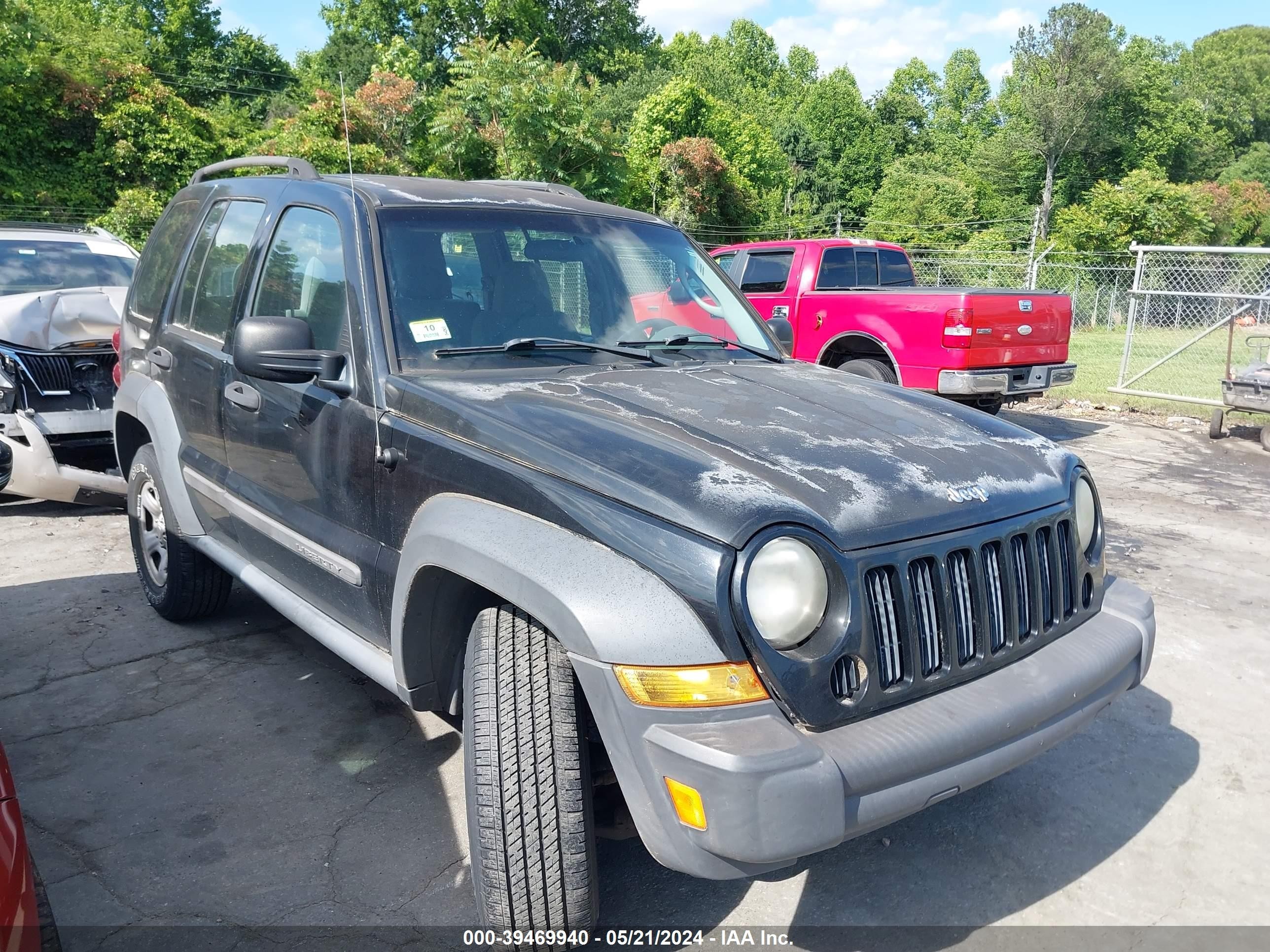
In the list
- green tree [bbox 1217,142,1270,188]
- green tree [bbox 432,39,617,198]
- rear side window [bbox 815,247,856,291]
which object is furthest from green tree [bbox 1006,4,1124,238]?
rear side window [bbox 815,247,856,291]

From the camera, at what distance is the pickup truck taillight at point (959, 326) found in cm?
840

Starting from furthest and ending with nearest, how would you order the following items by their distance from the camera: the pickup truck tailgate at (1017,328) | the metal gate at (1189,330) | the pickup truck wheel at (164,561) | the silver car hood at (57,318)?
the metal gate at (1189,330) < the pickup truck tailgate at (1017,328) < the silver car hood at (57,318) < the pickup truck wheel at (164,561)

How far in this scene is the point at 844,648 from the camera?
6.79 feet

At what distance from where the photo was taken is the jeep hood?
2162mm

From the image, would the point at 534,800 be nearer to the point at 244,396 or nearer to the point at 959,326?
the point at 244,396

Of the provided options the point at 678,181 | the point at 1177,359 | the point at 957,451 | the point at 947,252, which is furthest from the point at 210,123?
the point at 957,451

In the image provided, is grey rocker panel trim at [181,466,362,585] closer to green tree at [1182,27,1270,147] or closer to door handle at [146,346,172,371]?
door handle at [146,346,172,371]

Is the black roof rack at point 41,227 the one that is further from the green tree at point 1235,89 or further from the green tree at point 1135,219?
the green tree at point 1235,89

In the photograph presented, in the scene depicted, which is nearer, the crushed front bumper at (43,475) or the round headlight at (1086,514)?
the round headlight at (1086,514)

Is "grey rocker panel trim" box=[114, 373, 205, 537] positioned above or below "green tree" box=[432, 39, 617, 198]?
below

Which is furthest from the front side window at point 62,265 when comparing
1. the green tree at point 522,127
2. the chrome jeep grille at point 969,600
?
the green tree at point 522,127

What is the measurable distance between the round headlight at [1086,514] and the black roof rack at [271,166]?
282 centimetres

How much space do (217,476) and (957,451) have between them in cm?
273

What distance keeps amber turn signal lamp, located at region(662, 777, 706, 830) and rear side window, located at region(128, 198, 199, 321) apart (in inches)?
137
